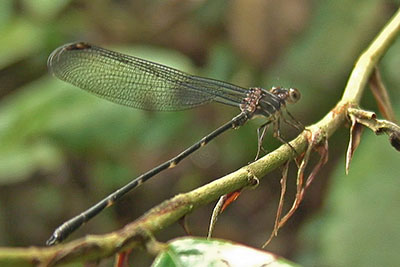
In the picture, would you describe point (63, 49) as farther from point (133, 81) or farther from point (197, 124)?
point (197, 124)

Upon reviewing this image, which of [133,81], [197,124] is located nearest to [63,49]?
[133,81]

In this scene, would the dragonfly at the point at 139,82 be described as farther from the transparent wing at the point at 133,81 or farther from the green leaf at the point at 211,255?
the green leaf at the point at 211,255

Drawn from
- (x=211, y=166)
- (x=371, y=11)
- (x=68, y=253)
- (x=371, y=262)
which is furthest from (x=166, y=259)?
(x=211, y=166)

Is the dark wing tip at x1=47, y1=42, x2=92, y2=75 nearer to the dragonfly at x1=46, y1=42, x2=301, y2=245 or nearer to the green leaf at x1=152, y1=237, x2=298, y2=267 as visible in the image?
the dragonfly at x1=46, y1=42, x2=301, y2=245

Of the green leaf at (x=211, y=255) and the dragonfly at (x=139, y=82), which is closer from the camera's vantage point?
the green leaf at (x=211, y=255)

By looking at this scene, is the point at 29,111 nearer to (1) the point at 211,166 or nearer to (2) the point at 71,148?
(2) the point at 71,148

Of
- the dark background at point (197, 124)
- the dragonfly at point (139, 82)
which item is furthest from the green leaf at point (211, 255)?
the dark background at point (197, 124)
